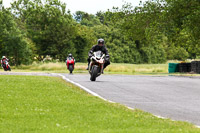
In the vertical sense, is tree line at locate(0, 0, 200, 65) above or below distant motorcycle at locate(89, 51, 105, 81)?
above

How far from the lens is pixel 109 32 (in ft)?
310

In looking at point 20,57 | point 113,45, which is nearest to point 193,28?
point 20,57

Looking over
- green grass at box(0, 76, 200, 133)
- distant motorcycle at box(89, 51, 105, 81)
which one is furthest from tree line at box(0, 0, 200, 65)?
green grass at box(0, 76, 200, 133)

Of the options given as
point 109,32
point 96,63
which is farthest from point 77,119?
point 109,32

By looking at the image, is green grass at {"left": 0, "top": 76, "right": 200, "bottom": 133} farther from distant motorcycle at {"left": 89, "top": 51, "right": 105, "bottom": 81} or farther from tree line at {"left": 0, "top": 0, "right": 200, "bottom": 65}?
tree line at {"left": 0, "top": 0, "right": 200, "bottom": 65}

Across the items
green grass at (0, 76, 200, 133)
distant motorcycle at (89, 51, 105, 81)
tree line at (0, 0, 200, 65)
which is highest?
tree line at (0, 0, 200, 65)

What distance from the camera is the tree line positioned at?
35.5 meters

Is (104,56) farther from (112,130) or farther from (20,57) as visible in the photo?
(20,57)

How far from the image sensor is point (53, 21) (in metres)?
73.6

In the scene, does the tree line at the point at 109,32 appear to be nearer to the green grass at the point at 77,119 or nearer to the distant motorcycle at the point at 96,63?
the distant motorcycle at the point at 96,63

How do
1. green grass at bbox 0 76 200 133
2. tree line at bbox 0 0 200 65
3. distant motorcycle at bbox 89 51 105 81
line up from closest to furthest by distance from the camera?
green grass at bbox 0 76 200 133
distant motorcycle at bbox 89 51 105 81
tree line at bbox 0 0 200 65

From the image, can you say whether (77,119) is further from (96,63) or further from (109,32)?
(109,32)

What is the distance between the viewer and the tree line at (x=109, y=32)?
3553 centimetres

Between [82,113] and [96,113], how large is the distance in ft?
0.90
